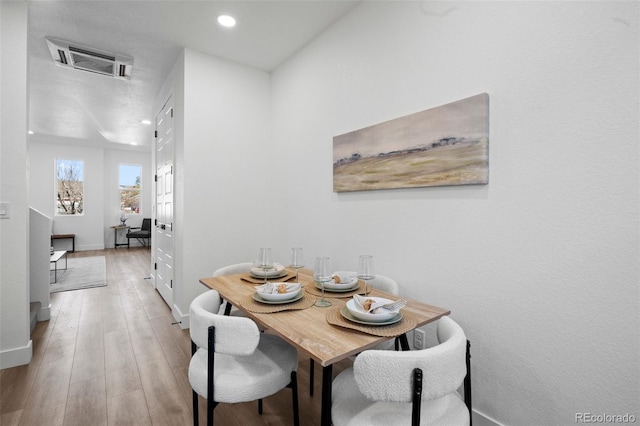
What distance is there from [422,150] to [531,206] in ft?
2.18

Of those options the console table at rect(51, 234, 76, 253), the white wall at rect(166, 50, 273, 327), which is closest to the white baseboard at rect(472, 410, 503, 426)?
the white wall at rect(166, 50, 273, 327)

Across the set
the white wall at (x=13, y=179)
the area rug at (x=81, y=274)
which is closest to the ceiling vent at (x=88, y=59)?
the white wall at (x=13, y=179)

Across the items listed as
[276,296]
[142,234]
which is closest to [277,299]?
[276,296]

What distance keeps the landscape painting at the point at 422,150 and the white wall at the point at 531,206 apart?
59 mm

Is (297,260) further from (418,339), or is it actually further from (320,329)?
(418,339)

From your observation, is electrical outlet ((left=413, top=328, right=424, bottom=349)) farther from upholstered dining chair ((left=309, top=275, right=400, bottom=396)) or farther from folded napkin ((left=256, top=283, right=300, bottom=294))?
folded napkin ((left=256, top=283, right=300, bottom=294))

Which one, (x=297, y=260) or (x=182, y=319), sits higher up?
(x=297, y=260)

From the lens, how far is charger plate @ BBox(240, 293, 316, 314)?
1.43m

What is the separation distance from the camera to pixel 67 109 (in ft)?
15.8

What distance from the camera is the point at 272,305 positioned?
1505 millimetres

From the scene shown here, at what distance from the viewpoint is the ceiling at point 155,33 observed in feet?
7.83

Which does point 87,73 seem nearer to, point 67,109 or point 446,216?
point 67,109

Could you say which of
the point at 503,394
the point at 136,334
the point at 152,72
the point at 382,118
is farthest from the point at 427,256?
the point at 152,72

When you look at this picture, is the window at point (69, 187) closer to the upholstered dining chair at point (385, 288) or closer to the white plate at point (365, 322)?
the upholstered dining chair at point (385, 288)
